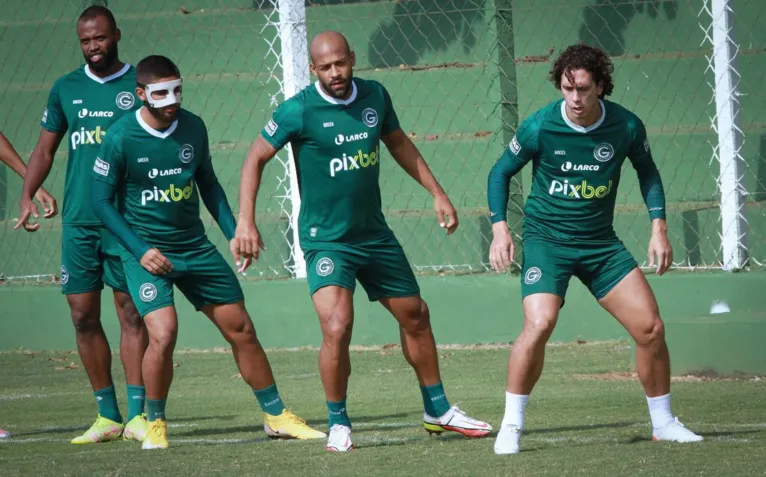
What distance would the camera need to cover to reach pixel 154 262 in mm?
7082

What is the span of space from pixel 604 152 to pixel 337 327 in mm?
1562

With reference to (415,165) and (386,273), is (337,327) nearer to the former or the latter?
(386,273)

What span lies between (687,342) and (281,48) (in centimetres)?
483

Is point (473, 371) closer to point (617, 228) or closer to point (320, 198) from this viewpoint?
point (617, 228)

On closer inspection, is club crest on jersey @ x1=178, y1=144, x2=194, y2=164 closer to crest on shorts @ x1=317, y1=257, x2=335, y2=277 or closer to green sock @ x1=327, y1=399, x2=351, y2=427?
crest on shorts @ x1=317, y1=257, x2=335, y2=277

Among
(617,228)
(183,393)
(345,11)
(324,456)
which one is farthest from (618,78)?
(324,456)

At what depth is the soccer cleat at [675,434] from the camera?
654 centimetres

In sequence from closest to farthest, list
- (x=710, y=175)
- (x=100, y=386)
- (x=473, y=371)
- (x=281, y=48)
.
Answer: (x=100, y=386) → (x=473, y=371) → (x=710, y=175) → (x=281, y=48)

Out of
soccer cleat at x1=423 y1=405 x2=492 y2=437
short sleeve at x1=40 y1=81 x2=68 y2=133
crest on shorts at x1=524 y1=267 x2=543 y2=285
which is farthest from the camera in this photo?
short sleeve at x1=40 y1=81 x2=68 y2=133

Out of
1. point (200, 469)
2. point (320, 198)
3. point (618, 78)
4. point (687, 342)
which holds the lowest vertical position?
point (200, 469)

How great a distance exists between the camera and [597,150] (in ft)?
21.9

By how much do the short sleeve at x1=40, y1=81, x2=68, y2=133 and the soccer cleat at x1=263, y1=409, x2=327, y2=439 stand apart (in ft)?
7.17

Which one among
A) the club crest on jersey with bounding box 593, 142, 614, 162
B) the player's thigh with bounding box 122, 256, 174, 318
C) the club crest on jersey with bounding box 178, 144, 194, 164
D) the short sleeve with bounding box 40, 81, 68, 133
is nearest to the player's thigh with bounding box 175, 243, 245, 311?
the player's thigh with bounding box 122, 256, 174, 318

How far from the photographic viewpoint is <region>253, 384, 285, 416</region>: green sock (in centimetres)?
752
